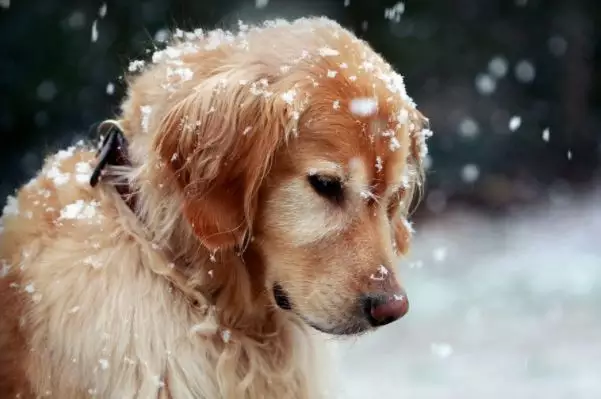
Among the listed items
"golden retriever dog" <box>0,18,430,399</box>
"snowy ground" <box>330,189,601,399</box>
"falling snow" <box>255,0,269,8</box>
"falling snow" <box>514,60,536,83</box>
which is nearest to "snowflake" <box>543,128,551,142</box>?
"falling snow" <box>514,60,536,83</box>

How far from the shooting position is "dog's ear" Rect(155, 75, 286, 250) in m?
2.32

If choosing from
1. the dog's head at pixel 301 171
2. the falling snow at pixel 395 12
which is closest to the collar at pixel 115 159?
the dog's head at pixel 301 171

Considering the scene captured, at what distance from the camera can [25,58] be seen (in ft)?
20.8

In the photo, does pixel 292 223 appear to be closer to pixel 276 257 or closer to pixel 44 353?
pixel 276 257

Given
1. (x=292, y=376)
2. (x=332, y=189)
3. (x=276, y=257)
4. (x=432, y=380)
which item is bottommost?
(x=432, y=380)

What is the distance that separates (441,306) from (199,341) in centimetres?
434

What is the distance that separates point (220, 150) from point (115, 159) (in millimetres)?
411

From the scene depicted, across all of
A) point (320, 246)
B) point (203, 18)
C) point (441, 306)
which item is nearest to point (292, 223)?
point (320, 246)

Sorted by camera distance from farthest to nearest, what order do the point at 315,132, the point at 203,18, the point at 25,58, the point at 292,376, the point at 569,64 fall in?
1. the point at 569,64
2. the point at 203,18
3. the point at 25,58
4. the point at 292,376
5. the point at 315,132

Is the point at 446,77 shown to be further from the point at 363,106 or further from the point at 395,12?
the point at 363,106

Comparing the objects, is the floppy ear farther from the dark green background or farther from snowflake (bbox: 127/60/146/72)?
the dark green background

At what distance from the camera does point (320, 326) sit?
2389 millimetres

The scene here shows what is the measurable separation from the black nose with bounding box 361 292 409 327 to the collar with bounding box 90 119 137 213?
732mm

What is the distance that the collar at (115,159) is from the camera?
251 centimetres
